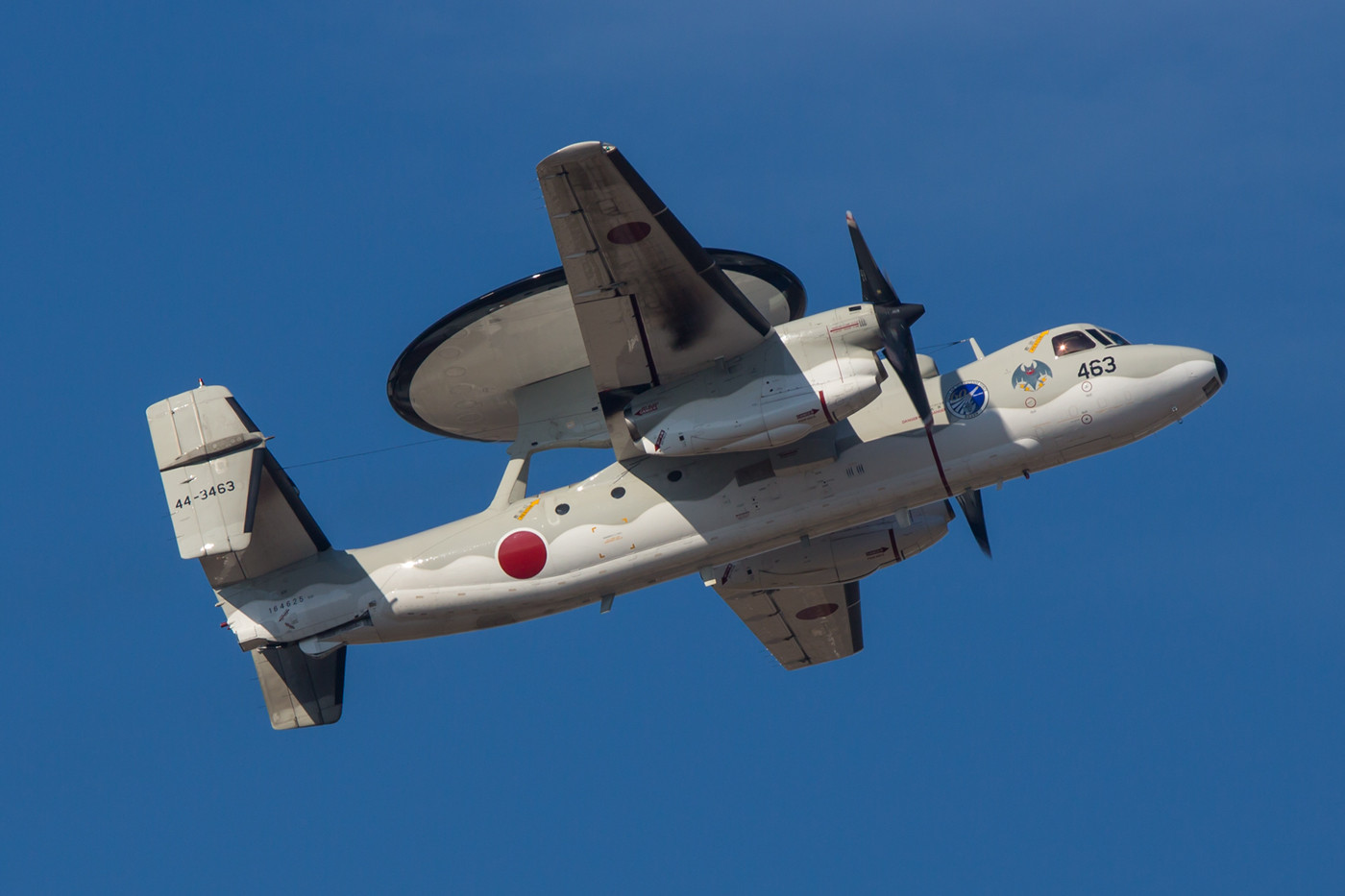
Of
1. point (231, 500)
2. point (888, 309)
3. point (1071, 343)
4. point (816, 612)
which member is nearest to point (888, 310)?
point (888, 309)

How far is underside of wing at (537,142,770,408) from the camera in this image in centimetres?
1875

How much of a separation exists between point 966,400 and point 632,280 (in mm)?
4860

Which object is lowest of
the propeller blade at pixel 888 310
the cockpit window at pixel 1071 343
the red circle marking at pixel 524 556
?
the red circle marking at pixel 524 556

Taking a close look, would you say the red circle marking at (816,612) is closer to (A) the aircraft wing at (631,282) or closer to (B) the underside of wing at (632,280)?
(A) the aircraft wing at (631,282)

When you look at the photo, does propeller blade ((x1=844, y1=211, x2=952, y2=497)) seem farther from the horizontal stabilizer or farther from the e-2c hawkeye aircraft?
the horizontal stabilizer

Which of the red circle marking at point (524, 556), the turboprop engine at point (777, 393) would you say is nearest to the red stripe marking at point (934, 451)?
the turboprop engine at point (777, 393)

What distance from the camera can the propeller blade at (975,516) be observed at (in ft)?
77.2

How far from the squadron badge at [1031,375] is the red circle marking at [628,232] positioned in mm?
5494

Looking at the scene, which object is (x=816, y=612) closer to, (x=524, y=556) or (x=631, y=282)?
(x=524, y=556)

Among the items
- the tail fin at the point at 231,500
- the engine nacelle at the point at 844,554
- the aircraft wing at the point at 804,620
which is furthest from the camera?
the aircraft wing at the point at 804,620

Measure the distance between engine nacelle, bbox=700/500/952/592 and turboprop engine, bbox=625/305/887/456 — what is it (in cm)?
353

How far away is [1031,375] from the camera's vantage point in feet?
68.0

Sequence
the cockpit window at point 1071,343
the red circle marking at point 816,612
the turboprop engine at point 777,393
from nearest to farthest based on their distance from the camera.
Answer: the turboprop engine at point 777,393, the cockpit window at point 1071,343, the red circle marking at point 816,612

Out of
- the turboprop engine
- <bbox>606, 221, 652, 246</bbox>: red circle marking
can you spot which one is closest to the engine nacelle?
the turboprop engine
